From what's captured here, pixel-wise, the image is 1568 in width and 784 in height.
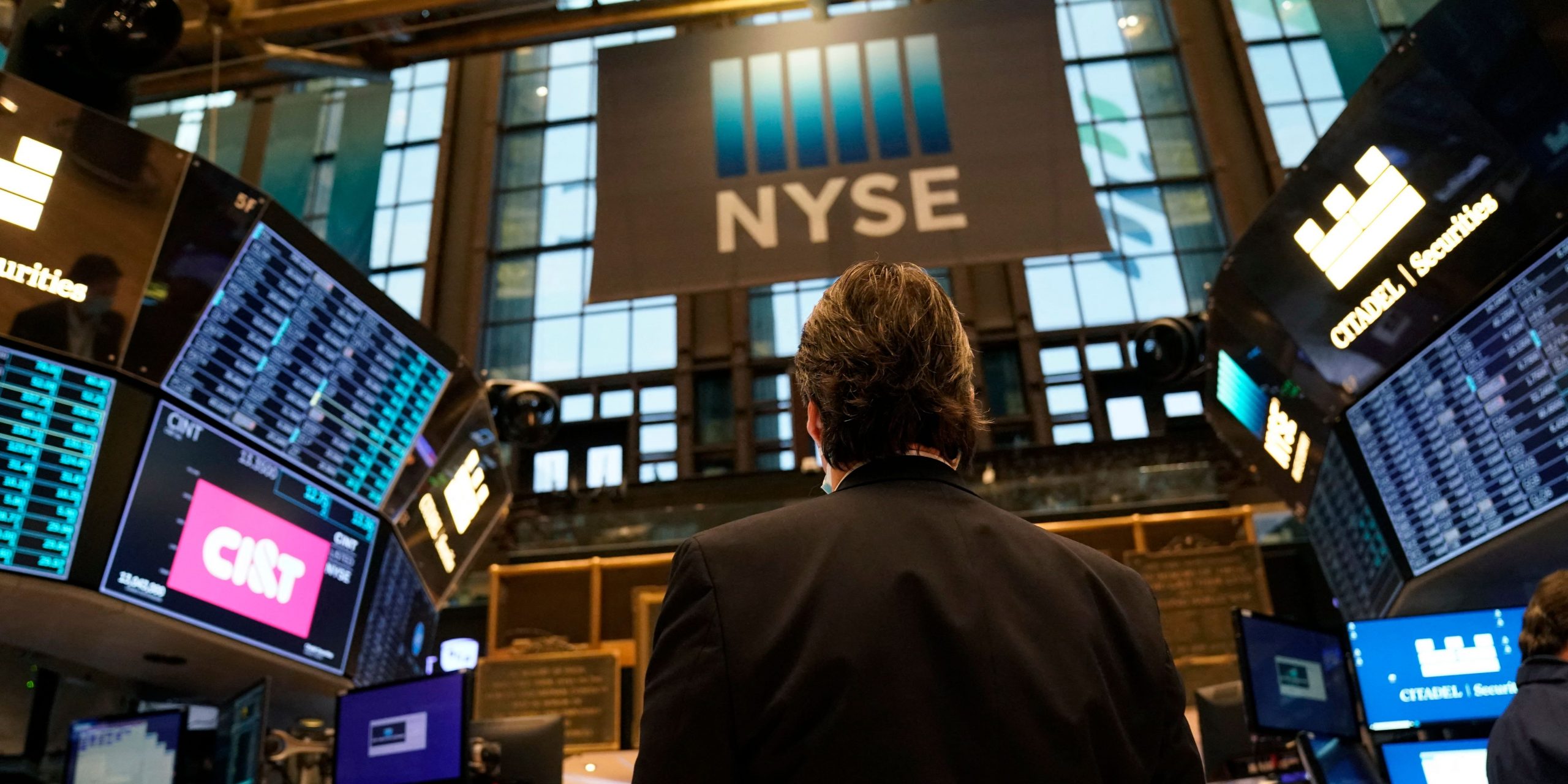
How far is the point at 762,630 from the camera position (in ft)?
3.80

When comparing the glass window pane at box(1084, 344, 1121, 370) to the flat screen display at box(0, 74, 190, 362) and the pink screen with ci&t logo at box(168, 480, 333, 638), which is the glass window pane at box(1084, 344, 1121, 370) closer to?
the pink screen with ci&t logo at box(168, 480, 333, 638)

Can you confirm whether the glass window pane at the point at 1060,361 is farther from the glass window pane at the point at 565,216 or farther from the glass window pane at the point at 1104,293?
the glass window pane at the point at 565,216

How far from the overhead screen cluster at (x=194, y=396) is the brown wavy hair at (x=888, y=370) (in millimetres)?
3385

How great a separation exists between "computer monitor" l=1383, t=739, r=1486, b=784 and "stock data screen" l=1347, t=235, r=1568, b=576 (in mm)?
747

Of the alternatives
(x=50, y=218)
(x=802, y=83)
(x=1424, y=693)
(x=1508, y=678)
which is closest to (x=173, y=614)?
(x=50, y=218)

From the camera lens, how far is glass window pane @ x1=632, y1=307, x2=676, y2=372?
1546cm

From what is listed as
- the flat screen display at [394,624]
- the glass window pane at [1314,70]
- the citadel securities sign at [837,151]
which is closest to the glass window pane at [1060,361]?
the glass window pane at [1314,70]

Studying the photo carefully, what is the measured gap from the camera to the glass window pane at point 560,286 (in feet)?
51.9

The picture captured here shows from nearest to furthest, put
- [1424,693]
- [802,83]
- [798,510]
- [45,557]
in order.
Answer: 1. [798,510]
2. [45,557]
3. [1424,693]
4. [802,83]

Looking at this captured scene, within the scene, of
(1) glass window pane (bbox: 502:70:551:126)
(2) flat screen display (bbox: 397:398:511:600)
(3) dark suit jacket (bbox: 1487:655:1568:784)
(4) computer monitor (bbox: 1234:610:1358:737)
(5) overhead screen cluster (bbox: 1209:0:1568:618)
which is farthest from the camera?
(1) glass window pane (bbox: 502:70:551:126)

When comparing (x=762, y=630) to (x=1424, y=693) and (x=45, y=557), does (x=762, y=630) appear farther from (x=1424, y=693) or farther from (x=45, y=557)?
(x=1424, y=693)

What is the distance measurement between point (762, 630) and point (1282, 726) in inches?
133

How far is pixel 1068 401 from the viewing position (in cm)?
1473

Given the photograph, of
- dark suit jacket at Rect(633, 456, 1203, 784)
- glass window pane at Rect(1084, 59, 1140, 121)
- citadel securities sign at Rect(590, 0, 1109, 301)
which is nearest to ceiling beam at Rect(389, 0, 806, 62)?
citadel securities sign at Rect(590, 0, 1109, 301)
